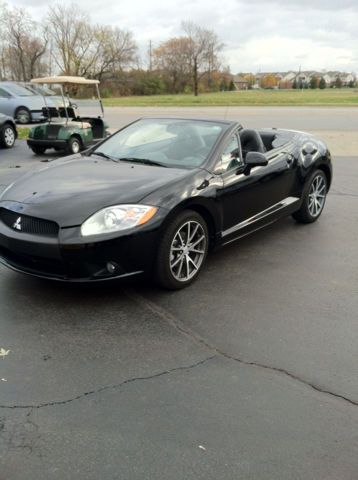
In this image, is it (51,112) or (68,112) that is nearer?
(51,112)

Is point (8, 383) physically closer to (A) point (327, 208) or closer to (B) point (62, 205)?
(B) point (62, 205)

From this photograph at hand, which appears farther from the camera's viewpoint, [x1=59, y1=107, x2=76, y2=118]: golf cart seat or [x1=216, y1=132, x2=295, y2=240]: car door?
[x1=59, y1=107, x2=76, y2=118]: golf cart seat

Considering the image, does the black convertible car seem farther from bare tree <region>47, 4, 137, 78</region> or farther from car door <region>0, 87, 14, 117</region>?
bare tree <region>47, 4, 137, 78</region>

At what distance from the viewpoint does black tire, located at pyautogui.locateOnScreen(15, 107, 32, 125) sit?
19.7m

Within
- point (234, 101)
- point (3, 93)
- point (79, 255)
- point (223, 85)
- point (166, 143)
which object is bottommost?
point (79, 255)

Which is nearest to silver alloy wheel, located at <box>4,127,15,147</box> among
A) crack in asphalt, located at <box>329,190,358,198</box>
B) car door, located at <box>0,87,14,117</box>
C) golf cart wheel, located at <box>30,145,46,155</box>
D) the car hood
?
golf cart wheel, located at <box>30,145,46,155</box>

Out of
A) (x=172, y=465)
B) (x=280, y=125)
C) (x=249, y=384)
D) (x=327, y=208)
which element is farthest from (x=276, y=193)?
(x=280, y=125)

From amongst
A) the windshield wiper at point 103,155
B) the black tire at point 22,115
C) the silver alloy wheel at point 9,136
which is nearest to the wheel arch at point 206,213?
the windshield wiper at point 103,155

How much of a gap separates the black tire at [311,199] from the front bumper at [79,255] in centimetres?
292

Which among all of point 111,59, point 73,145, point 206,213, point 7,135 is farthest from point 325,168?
point 111,59

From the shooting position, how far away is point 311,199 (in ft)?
20.5

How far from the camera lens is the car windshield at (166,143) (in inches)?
185

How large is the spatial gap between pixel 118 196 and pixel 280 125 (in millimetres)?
17065

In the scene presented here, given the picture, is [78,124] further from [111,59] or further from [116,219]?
[111,59]
